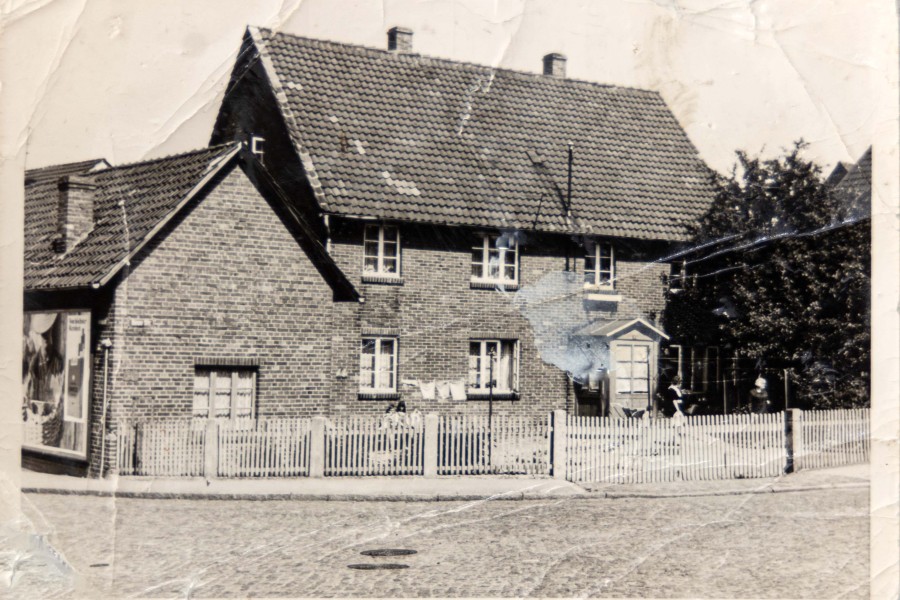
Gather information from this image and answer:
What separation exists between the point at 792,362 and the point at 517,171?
447 centimetres

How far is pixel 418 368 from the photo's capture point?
1261 cm

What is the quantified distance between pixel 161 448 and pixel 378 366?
276 cm

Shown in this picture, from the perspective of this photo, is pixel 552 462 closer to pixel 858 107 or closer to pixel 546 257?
pixel 546 257

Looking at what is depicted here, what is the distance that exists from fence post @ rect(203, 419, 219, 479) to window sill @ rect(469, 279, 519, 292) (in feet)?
12.3

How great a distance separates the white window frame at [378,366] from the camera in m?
12.8

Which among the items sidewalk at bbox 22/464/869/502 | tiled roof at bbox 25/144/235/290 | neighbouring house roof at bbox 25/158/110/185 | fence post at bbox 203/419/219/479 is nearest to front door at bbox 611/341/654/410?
sidewalk at bbox 22/464/869/502

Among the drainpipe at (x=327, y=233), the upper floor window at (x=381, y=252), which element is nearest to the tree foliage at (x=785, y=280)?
the upper floor window at (x=381, y=252)

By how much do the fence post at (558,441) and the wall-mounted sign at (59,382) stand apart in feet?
19.6

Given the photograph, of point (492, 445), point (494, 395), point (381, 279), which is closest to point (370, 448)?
point (492, 445)

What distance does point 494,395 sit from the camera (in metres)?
13.8

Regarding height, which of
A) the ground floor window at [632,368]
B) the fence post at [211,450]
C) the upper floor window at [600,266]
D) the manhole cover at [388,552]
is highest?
the upper floor window at [600,266]

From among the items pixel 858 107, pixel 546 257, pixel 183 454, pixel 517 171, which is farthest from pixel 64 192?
pixel 858 107

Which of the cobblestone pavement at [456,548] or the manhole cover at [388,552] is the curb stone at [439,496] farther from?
the manhole cover at [388,552]

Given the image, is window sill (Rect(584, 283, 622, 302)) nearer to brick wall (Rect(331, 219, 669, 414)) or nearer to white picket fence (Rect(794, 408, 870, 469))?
brick wall (Rect(331, 219, 669, 414))
